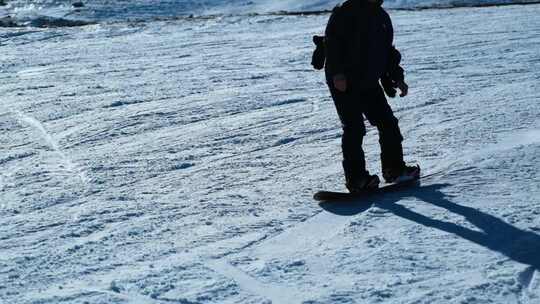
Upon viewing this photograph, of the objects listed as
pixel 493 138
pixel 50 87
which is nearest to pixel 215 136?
pixel 493 138

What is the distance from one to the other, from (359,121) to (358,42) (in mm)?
543

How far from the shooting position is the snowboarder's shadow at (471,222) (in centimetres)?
433

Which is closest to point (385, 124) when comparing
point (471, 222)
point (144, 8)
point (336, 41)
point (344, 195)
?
point (344, 195)

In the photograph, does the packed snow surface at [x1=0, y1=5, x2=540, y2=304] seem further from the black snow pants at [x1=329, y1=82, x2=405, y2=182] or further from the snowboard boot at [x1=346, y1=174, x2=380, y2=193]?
the black snow pants at [x1=329, y1=82, x2=405, y2=182]

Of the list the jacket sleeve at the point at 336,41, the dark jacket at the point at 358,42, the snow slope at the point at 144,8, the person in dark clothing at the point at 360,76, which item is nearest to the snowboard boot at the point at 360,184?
the person in dark clothing at the point at 360,76

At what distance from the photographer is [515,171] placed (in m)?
5.85

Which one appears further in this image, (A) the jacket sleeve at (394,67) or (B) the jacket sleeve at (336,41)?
(A) the jacket sleeve at (394,67)

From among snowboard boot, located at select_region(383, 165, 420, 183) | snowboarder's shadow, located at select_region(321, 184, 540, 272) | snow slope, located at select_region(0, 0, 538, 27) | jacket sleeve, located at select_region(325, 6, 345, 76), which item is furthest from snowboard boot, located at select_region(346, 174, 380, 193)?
snow slope, located at select_region(0, 0, 538, 27)

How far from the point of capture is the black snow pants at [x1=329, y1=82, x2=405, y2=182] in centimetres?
518

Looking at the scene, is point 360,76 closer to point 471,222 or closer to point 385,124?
point 385,124

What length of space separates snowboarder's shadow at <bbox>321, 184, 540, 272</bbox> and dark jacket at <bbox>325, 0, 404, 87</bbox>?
0.85 meters

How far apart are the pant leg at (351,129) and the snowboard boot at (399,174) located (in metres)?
0.32

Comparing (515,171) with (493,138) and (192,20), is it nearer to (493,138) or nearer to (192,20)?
(493,138)

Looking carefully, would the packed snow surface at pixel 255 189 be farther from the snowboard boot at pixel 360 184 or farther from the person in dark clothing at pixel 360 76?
the person in dark clothing at pixel 360 76
